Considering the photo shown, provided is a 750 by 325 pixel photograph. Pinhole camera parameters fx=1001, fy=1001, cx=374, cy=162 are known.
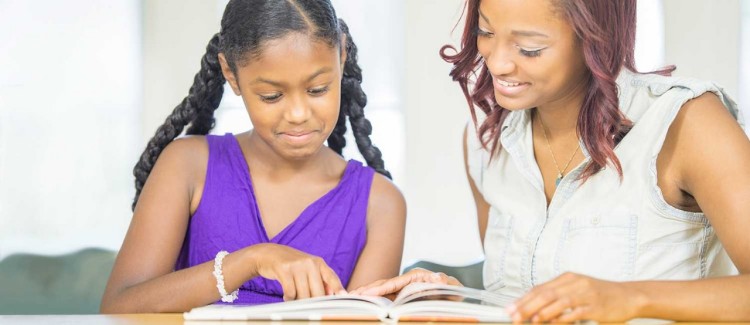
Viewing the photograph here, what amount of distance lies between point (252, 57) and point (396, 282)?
591 mm

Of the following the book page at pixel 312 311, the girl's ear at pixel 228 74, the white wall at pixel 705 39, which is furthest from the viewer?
the white wall at pixel 705 39

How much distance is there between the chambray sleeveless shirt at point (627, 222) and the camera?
1878 millimetres

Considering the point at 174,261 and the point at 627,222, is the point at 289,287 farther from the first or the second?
the point at 627,222

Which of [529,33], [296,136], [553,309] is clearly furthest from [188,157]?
[553,309]

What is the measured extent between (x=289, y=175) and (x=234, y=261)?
48cm

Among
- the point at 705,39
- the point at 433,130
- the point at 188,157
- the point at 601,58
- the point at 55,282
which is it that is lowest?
the point at 55,282

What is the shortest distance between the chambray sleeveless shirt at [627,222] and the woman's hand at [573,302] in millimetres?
439

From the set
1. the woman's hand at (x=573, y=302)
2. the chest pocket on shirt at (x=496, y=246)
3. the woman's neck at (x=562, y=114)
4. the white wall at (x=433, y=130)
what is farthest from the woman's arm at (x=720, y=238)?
the white wall at (x=433, y=130)

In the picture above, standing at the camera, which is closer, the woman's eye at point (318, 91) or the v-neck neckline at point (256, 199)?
the woman's eye at point (318, 91)

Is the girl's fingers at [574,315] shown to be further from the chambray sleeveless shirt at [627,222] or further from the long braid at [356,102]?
the long braid at [356,102]

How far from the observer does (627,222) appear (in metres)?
1.91

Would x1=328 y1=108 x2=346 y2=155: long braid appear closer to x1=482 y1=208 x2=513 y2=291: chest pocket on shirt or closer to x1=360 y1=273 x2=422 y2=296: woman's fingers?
x1=482 y1=208 x2=513 y2=291: chest pocket on shirt

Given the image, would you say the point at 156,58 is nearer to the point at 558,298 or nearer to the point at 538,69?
the point at 538,69

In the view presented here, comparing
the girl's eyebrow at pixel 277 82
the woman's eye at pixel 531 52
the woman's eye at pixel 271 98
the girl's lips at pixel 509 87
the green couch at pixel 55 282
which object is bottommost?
the green couch at pixel 55 282
